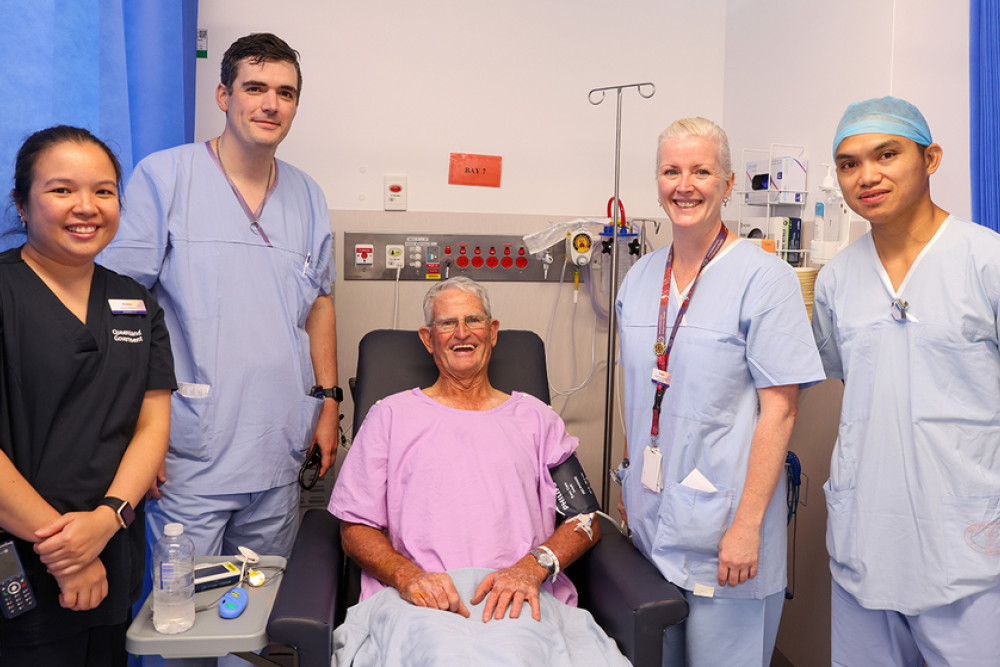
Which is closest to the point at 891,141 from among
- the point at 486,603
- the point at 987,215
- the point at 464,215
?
the point at 987,215

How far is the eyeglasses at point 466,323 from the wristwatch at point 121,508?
34.9 inches

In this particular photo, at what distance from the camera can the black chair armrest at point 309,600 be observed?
1.42 meters

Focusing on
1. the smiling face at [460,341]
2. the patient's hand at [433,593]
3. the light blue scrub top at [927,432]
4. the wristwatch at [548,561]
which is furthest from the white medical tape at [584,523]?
the light blue scrub top at [927,432]

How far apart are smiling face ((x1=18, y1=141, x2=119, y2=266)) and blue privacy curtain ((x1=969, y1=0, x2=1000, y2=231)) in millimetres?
1967

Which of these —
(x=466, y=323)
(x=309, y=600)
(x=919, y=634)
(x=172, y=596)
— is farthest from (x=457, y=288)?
(x=919, y=634)

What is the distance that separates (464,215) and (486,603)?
5.46ft

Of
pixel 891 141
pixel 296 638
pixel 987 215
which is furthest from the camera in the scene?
pixel 987 215

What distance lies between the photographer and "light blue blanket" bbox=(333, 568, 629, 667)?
4.70 ft

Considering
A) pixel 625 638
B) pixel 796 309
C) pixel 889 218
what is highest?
pixel 889 218

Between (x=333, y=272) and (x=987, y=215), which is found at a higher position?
(x=987, y=215)

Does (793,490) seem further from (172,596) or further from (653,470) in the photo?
(172,596)

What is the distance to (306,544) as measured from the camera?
1784 mm

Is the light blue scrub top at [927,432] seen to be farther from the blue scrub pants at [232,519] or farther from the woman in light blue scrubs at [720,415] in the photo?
the blue scrub pants at [232,519]

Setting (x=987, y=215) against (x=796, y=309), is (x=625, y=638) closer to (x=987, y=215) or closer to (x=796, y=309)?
(x=796, y=309)
